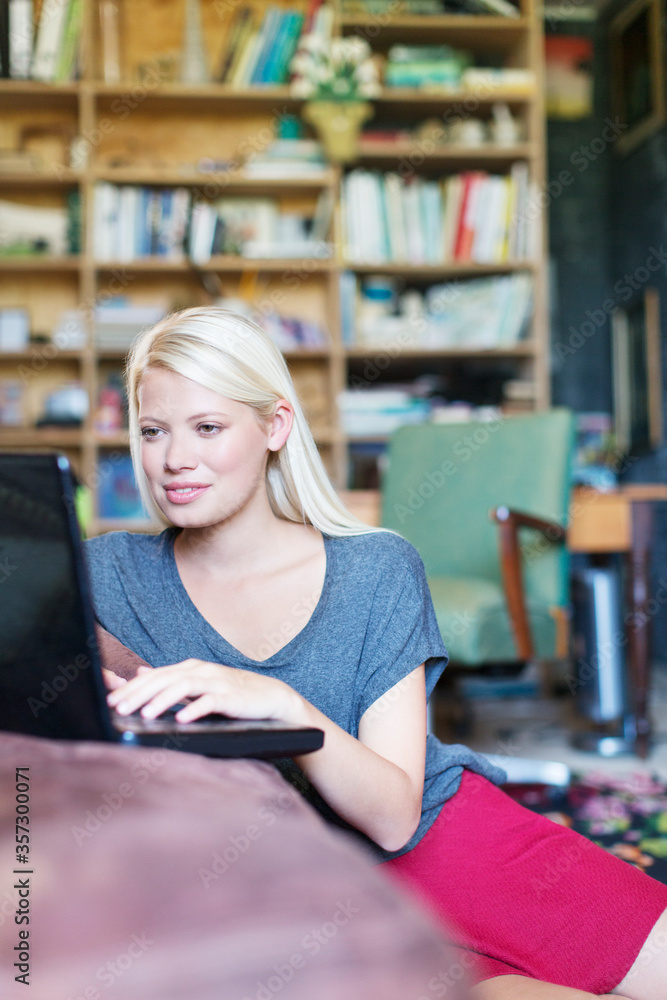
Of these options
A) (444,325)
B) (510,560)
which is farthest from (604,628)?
(444,325)

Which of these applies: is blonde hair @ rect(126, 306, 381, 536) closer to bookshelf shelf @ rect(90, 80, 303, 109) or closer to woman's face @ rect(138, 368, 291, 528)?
woman's face @ rect(138, 368, 291, 528)

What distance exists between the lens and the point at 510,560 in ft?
7.34

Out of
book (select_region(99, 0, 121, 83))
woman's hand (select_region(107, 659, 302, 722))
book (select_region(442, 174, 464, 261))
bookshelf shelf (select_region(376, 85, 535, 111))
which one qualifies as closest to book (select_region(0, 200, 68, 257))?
book (select_region(99, 0, 121, 83))

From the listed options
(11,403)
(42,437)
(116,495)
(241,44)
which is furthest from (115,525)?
(241,44)

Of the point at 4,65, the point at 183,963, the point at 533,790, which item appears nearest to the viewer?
the point at 183,963

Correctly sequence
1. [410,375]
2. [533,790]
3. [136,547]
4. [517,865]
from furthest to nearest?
[410,375] → [533,790] → [136,547] → [517,865]

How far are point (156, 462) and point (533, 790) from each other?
5.07 feet

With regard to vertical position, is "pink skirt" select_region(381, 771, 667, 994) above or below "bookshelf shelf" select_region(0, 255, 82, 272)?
below

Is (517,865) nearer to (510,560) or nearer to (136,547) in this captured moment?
(136,547)

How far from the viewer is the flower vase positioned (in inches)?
128

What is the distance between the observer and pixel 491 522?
2.55 metres

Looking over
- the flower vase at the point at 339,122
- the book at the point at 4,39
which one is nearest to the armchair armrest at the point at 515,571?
the flower vase at the point at 339,122

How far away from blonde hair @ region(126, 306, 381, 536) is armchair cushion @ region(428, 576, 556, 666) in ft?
3.38

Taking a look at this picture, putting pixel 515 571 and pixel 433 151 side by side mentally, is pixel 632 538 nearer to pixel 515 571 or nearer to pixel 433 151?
pixel 515 571
